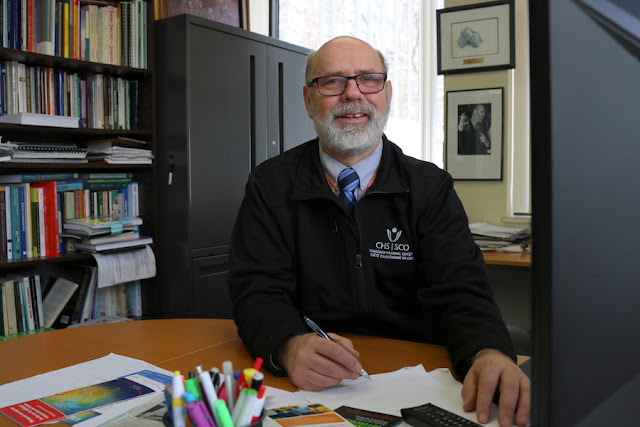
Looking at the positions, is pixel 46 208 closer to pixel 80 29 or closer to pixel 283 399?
pixel 80 29

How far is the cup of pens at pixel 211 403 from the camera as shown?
0.61 meters

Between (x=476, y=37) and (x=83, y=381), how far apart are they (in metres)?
2.84

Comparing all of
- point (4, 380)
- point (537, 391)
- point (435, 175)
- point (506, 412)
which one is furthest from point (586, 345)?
point (435, 175)

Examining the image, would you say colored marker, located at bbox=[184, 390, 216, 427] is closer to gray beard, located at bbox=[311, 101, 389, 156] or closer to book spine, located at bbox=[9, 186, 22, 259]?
gray beard, located at bbox=[311, 101, 389, 156]

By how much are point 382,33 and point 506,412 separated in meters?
3.81

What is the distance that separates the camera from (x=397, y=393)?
40.1 inches

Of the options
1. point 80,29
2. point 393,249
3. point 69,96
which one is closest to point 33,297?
point 69,96

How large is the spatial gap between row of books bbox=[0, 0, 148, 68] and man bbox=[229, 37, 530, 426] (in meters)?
1.80

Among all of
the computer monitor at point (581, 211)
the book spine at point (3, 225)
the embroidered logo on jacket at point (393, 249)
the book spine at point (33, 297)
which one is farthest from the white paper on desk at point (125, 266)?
the computer monitor at point (581, 211)

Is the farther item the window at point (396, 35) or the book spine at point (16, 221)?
the window at point (396, 35)

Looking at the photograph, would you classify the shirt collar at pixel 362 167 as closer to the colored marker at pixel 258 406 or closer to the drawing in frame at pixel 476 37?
the colored marker at pixel 258 406

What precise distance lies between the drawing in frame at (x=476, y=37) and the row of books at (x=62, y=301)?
7.25 feet

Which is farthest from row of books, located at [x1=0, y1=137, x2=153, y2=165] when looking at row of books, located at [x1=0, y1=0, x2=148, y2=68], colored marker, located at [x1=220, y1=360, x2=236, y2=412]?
colored marker, located at [x1=220, y1=360, x2=236, y2=412]

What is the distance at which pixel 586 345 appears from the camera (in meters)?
0.37
